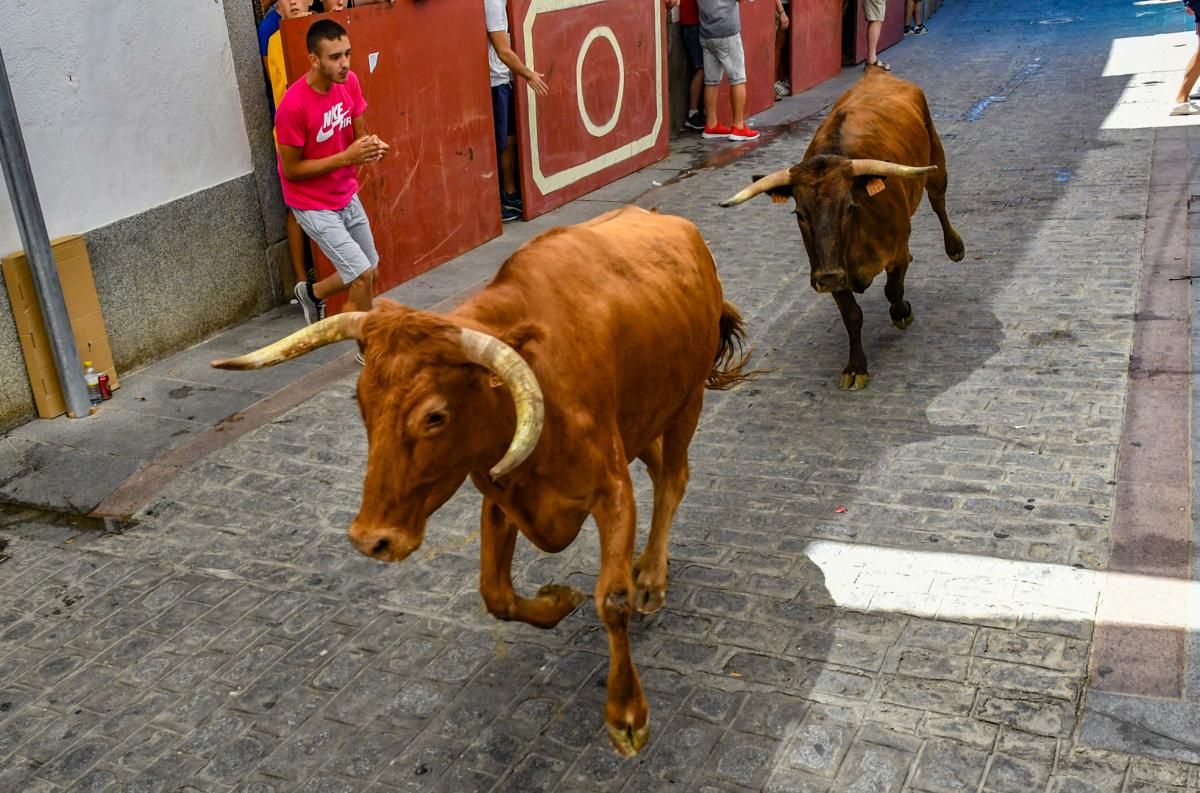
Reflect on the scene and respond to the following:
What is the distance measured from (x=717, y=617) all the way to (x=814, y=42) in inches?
575

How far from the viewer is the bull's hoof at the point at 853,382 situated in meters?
7.01

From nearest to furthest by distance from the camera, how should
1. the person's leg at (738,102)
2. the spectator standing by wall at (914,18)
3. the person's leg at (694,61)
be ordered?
the person's leg at (738,102)
the person's leg at (694,61)
the spectator standing by wall at (914,18)

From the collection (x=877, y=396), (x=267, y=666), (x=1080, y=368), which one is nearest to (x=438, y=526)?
(x=267, y=666)

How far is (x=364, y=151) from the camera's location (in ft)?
23.8

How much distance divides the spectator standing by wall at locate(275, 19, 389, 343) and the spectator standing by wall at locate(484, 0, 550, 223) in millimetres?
2597

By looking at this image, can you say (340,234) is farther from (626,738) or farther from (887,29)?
(887,29)

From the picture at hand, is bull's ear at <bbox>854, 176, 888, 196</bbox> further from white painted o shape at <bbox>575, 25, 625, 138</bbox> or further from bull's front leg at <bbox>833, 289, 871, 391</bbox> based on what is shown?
white painted o shape at <bbox>575, 25, 625, 138</bbox>

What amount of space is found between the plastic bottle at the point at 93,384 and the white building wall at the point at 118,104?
0.84m

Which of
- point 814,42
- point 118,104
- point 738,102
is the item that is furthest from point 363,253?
point 814,42

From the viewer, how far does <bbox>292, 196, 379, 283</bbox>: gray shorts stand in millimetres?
7594

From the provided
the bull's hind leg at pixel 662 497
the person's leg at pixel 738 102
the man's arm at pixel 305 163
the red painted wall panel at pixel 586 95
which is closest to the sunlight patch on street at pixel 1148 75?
the person's leg at pixel 738 102

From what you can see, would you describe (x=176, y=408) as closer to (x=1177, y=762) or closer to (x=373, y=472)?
(x=373, y=472)

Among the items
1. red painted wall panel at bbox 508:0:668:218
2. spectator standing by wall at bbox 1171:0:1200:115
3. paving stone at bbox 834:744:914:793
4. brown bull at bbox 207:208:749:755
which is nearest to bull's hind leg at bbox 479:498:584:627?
brown bull at bbox 207:208:749:755

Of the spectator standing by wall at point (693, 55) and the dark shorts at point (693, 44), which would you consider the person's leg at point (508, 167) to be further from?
the dark shorts at point (693, 44)
